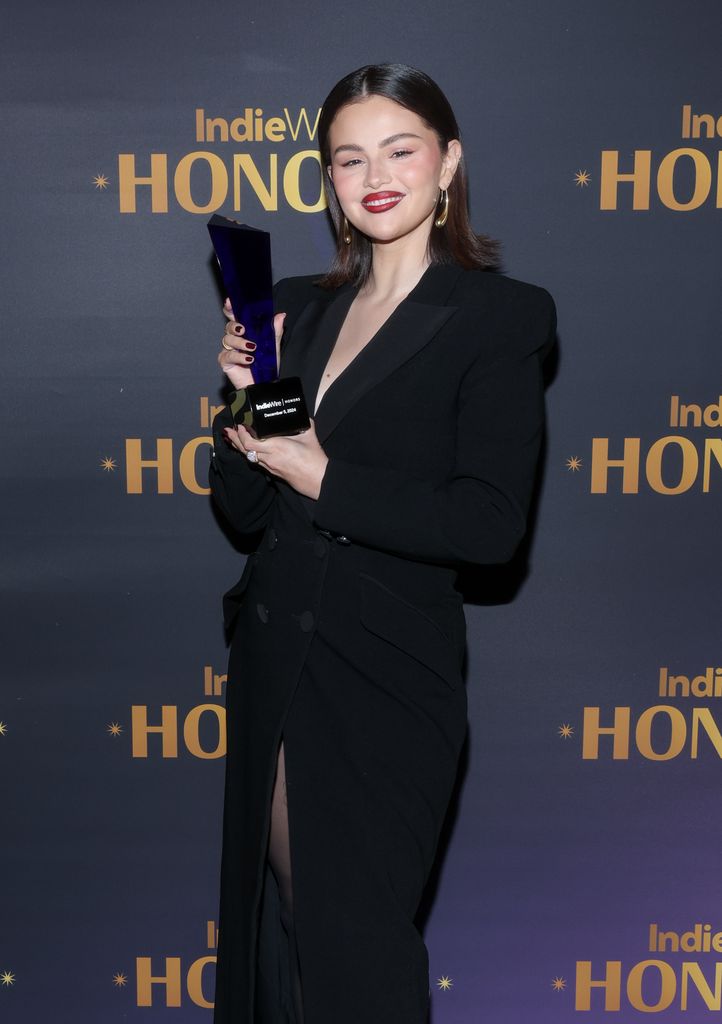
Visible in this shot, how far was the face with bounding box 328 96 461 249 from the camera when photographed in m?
1.72

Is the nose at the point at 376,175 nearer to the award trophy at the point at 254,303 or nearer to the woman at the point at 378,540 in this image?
the woman at the point at 378,540

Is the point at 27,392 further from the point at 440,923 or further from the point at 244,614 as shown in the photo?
the point at 440,923

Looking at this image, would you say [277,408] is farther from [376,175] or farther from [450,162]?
[450,162]

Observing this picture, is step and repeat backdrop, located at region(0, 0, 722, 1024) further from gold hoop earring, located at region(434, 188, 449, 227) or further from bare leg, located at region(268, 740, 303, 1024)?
bare leg, located at region(268, 740, 303, 1024)

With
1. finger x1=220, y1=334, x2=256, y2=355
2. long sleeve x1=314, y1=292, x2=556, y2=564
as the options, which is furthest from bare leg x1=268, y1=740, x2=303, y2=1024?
finger x1=220, y1=334, x2=256, y2=355

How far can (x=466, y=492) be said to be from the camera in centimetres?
165

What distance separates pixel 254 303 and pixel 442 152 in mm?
373

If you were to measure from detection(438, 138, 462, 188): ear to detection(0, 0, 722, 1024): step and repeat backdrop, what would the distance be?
467 millimetres

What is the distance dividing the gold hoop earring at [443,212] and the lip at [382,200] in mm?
104

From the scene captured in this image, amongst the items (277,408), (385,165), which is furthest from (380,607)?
(385,165)

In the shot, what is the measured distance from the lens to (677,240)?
2.26 metres

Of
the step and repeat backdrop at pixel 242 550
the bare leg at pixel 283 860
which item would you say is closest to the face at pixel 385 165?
the step and repeat backdrop at pixel 242 550

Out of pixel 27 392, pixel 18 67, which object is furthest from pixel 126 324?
pixel 18 67

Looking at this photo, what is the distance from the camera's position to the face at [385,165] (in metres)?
1.72
